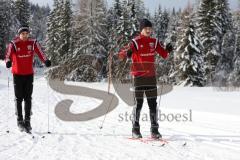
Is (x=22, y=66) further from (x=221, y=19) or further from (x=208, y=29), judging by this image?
(x=221, y=19)

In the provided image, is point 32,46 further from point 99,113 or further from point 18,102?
point 99,113

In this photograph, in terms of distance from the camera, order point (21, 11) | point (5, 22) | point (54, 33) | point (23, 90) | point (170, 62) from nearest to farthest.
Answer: point (23, 90) < point (170, 62) < point (54, 33) < point (5, 22) < point (21, 11)

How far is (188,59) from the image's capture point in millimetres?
36562

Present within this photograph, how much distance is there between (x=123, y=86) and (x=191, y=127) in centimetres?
1053

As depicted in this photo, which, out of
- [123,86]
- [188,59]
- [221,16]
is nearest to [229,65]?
[221,16]

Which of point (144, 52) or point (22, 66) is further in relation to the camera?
point (22, 66)

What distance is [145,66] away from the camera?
293 inches

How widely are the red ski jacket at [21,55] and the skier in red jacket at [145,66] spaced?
1.91 metres

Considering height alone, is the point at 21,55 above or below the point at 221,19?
below

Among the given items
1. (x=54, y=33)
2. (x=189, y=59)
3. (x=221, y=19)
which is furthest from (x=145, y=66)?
Answer: (x=54, y=33)

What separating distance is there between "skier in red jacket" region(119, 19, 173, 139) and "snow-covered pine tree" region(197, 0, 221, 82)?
128ft

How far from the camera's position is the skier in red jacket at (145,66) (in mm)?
7363

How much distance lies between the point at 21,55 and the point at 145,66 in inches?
96.7

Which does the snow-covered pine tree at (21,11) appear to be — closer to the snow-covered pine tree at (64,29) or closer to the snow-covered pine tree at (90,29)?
the snow-covered pine tree at (64,29)
